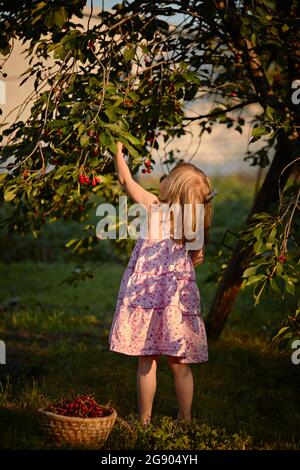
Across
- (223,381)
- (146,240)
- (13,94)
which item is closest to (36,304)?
(13,94)

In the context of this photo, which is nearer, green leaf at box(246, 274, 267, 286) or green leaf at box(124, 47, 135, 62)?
green leaf at box(246, 274, 267, 286)

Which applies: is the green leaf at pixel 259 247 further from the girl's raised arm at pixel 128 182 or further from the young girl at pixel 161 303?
the girl's raised arm at pixel 128 182

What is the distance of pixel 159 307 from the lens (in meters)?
3.71

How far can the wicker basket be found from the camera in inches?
122

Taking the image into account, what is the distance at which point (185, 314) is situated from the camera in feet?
12.3

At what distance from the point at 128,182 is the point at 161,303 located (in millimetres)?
637

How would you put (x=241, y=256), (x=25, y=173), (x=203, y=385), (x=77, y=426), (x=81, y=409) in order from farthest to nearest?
(x=241, y=256) < (x=203, y=385) < (x=25, y=173) < (x=81, y=409) < (x=77, y=426)

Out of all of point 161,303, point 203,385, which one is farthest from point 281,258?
point 203,385

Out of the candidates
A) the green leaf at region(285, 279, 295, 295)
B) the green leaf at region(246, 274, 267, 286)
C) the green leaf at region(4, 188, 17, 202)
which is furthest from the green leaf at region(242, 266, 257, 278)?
the green leaf at region(4, 188, 17, 202)

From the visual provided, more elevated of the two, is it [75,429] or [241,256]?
[241,256]

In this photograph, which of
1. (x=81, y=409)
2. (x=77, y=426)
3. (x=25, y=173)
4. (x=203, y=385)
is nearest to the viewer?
(x=77, y=426)

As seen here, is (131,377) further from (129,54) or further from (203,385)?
(129,54)

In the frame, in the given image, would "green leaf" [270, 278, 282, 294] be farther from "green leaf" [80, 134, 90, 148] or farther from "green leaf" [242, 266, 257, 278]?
"green leaf" [80, 134, 90, 148]

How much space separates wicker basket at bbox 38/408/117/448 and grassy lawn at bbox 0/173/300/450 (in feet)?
0.25
